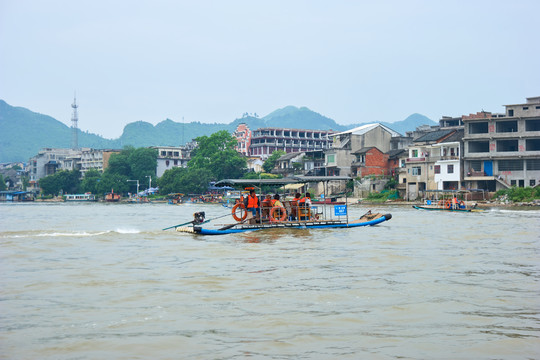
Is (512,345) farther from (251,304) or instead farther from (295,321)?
(251,304)

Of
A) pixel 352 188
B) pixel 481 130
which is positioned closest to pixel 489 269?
pixel 481 130

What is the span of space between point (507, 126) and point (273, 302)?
43.9m

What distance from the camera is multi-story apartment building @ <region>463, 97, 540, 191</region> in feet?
154

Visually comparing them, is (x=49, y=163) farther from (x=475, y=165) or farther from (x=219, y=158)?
(x=475, y=165)

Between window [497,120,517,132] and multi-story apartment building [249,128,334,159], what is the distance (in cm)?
4432

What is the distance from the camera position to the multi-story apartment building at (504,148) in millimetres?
47031

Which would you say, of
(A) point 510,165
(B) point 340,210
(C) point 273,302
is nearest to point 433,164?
(A) point 510,165

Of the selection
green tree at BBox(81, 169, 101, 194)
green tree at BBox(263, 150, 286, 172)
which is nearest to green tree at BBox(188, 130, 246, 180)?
Answer: green tree at BBox(263, 150, 286, 172)

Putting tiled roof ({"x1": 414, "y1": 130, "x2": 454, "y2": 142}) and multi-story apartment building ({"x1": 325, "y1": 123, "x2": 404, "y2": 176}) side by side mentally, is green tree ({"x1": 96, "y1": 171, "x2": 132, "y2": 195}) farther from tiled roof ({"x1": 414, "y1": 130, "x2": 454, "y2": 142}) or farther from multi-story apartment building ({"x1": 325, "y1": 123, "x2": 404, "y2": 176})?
tiled roof ({"x1": 414, "y1": 130, "x2": 454, "y2": 142})

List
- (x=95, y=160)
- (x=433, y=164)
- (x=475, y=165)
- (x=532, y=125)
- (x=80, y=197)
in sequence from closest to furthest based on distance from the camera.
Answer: (x=532, y=125) → (x=475, y=165) → (x=433, y=164) → (x=80, y=197) → (x=95, y=160)

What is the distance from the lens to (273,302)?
9.97m

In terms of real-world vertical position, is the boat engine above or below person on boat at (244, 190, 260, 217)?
below

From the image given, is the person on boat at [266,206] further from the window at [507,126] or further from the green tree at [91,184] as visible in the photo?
the green tree at [91,184]

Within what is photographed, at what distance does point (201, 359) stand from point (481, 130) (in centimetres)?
4721
